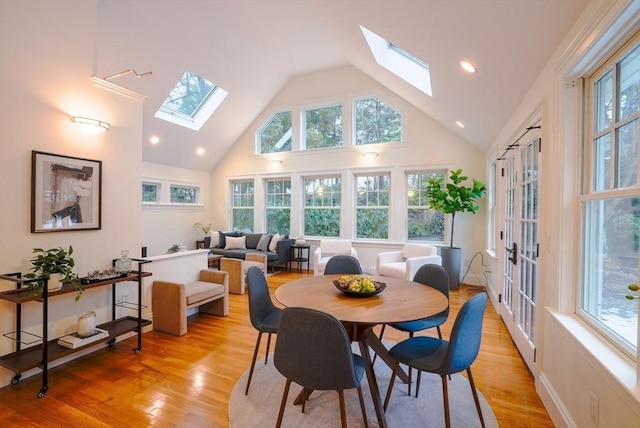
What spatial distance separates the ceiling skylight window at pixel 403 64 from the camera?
4135 mm

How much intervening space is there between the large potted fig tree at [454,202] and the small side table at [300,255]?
109 inches

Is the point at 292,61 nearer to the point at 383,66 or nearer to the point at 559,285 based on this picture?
the point at 383,66

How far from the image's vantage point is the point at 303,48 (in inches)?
211

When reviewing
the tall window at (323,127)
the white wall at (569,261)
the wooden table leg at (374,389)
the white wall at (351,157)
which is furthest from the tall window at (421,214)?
the wooden table leg at (374,389)

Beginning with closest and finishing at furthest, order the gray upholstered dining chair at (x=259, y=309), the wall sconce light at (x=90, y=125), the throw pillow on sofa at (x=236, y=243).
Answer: the gray upholstered dining chair at (x=259, y=309), the wall sconce light at (x=90, y=125), the throw pillow on sofa at (x=236, y=243)

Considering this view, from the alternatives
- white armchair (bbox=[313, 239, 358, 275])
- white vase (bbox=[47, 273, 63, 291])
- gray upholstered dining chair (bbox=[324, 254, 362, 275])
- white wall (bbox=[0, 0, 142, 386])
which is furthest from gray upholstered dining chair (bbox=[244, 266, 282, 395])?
white armchair (bbox=[313, 239, 358, 275])

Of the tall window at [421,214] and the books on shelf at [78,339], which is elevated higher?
the tall window at [421,214]

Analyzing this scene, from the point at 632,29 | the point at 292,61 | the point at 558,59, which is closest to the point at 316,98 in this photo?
the point at 292,61

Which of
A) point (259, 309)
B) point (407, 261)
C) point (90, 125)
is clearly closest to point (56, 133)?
point (90, 125)

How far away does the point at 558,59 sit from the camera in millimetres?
1790

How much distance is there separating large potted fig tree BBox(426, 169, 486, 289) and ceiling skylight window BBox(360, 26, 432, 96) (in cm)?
154

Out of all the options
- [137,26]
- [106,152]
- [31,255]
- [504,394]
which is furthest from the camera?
[137,26]

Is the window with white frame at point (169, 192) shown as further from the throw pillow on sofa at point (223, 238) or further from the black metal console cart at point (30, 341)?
the black metal console cart at point (30, 341)

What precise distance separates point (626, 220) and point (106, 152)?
12.6 feet
